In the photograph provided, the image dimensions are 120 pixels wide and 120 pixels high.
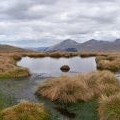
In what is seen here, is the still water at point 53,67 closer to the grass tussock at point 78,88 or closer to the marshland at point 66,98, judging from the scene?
the marshland at point 66,98

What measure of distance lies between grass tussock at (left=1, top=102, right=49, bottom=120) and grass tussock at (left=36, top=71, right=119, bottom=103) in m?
5.41

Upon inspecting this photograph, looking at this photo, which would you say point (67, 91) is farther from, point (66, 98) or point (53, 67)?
point (53, 67)

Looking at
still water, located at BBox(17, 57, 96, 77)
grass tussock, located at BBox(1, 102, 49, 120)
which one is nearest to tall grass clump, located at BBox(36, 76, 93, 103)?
grass tussock, located at BBox(1, 102, 49, 120)

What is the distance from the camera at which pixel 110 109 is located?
2033 cm

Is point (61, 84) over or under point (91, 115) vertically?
over

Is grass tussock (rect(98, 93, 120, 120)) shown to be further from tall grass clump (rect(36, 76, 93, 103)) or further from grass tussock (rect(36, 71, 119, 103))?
grass tussock (rect(36, 71, 119, 103))

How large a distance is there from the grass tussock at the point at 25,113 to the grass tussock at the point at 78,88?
5407 millimetres

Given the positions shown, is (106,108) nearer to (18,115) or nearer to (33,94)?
(18,115)

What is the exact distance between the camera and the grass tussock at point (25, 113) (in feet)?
68.0

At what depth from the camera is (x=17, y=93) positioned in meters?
31.1

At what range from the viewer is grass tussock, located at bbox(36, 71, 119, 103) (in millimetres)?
27578

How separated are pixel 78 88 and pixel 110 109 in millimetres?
7826

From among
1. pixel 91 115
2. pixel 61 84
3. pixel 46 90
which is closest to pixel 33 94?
pixel 46 90

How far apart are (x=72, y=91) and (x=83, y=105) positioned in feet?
6.45
